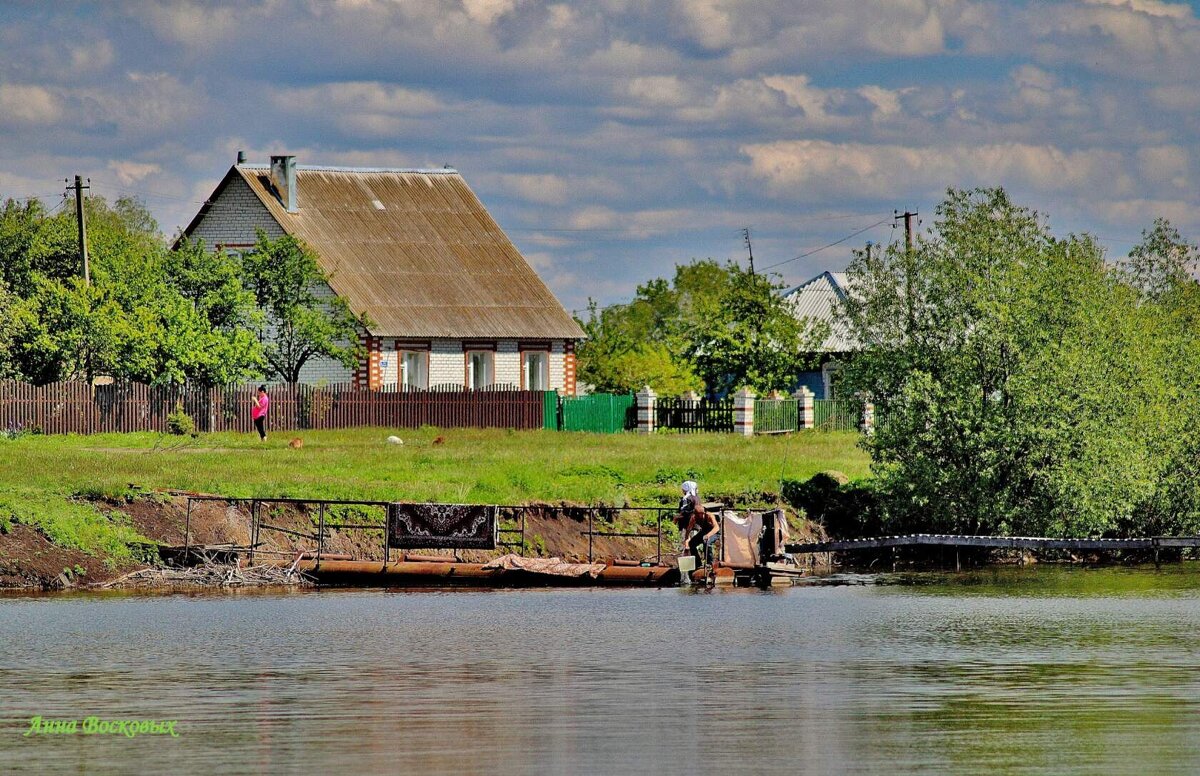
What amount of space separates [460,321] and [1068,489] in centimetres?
3308

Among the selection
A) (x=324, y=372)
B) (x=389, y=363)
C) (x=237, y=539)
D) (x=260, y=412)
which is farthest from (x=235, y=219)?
(x=237, y=539)

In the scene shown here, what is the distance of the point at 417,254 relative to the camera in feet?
236

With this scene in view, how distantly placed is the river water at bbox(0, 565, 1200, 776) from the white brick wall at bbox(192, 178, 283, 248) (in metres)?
36.2

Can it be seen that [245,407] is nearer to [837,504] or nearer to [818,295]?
[837,504]

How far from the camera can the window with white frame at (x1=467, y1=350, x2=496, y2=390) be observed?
235ft

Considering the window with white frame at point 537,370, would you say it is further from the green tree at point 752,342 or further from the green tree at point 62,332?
the green tree at point 62,332

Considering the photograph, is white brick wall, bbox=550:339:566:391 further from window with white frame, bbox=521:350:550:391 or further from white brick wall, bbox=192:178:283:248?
white brick wall, bbox=192:178:283:248

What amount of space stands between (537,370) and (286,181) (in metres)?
12.9

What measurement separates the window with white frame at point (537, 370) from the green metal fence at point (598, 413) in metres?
6.56

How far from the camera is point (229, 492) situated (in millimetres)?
38375

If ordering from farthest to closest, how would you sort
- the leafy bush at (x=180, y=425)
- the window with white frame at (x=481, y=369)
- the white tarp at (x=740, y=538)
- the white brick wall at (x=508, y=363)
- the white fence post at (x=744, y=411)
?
the white brick wall at (x=508, y=363) → the window with white frame at (x=481, y=369) → the white fence post at (x=744, y=411) → the leafy bush at (x=180, y=425) → the white tarp at (x=740, y=538)

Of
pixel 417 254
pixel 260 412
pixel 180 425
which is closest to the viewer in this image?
pixel 260 412

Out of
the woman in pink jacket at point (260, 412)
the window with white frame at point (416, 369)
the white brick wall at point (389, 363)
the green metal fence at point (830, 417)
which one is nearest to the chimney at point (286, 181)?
the white brick wall at point (389, 363)

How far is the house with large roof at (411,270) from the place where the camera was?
67812mm
